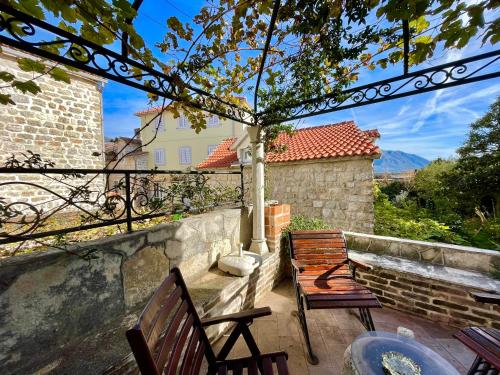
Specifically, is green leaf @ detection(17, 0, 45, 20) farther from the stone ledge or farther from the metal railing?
the stone ledge

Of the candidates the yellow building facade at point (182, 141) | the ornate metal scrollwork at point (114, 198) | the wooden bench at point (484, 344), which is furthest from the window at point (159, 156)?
the wooden bench at point (484, 344)

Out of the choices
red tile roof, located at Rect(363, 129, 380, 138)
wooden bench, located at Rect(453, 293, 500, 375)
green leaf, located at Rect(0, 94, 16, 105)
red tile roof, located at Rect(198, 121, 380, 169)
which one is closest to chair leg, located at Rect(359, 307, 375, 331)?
wooden bench, located at Rect(453, 293, 500, 375)

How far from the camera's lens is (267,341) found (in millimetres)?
2244

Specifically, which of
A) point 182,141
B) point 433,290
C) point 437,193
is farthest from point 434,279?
point 182,141

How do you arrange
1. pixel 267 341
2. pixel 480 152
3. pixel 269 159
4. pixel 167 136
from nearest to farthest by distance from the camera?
pixel 267 341
pixel 269 159
pixel 480 152
pixel 167 136

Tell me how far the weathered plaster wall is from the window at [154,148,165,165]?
602 inches

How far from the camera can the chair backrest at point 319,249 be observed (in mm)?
2775

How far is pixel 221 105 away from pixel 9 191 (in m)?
5.38

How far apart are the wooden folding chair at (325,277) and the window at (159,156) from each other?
50.3ft

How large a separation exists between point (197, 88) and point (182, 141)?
46.2ft

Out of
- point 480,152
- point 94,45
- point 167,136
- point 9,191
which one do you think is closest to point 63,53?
point 94,45

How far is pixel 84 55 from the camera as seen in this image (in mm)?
1394

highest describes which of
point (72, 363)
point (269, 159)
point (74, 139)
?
point (74, 139)

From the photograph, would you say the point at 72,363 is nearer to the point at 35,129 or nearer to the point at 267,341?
the point at 267,341
